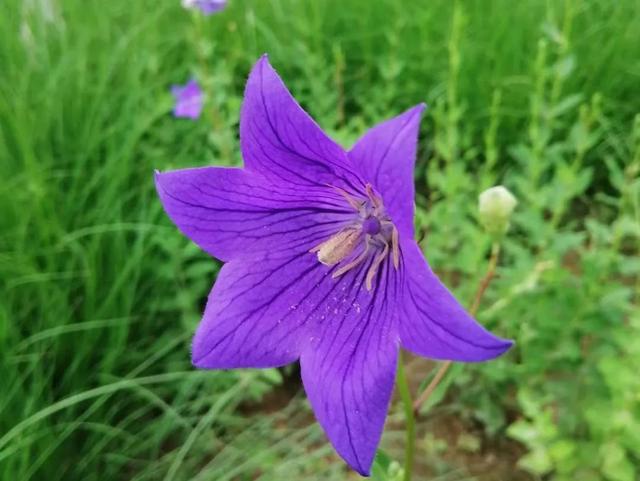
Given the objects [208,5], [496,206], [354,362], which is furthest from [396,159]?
[208,5]

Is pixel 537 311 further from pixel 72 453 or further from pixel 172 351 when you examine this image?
pixel 72 453

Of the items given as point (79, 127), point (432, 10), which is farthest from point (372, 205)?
point (432, 10)

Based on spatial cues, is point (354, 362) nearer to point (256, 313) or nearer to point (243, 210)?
point (256, 313)

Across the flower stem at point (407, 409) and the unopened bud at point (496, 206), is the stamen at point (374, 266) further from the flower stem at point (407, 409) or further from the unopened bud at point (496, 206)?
the unopened bud at point (496, 206)

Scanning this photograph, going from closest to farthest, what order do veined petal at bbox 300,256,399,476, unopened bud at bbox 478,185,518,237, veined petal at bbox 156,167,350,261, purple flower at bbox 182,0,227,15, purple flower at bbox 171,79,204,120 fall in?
veined petal at bbox 300,256,399,476, veined petal at bbox 156,167,350,261, unopened bud at bbox 478,185,518,237, purple flower at bbox 182,0,227,15, purple flower at bbox 171,79,204,120

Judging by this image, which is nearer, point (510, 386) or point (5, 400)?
point (5, 400)

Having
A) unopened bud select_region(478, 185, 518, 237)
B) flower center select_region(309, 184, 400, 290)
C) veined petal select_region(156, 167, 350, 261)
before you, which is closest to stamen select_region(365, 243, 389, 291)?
flower center select_region(309, 184, 400, 290)

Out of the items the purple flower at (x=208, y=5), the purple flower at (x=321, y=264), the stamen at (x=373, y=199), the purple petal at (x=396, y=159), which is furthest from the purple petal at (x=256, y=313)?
the purple flower at (x=208, y=5)

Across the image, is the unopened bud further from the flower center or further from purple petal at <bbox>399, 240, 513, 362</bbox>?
purple petal at <bbox>399, 240, 513, 362</bbox>
